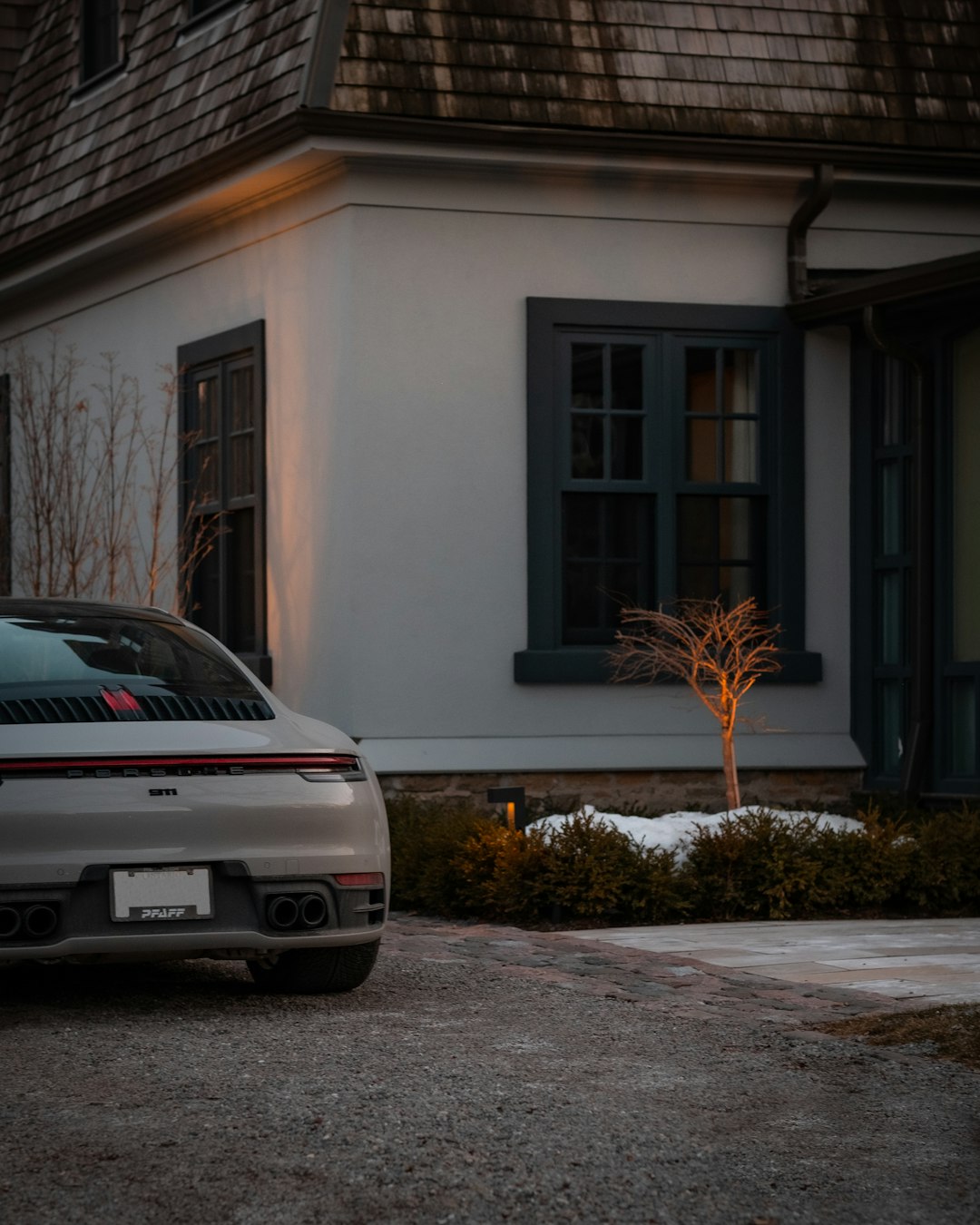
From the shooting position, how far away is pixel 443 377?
12156 mm

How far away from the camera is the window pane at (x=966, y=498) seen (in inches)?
474

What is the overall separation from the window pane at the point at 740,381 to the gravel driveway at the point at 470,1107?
613 cm

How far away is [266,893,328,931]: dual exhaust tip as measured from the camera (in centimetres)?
652

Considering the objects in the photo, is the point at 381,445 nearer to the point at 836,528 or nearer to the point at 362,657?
the point at 362,657

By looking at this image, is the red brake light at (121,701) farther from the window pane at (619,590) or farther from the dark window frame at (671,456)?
the window pane at (619,590)

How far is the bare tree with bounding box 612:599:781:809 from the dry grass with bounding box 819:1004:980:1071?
191 inches

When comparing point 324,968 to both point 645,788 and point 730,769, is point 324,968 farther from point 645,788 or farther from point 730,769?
point 645,788

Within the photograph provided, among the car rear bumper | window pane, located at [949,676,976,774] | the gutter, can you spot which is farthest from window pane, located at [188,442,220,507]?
the car rear bumper

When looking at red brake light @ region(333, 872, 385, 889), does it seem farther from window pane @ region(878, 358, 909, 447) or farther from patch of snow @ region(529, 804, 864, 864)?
window pane @ region(878, 358, 909, 447)

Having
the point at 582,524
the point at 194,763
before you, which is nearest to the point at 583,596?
the point at 582,524

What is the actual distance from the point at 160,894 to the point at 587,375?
6803 millimetres

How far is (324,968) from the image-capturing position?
275 inches

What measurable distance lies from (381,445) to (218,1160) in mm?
7826

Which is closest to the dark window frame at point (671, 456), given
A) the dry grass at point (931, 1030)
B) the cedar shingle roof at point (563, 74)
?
the cedar shingle roof at point (563, 74)
